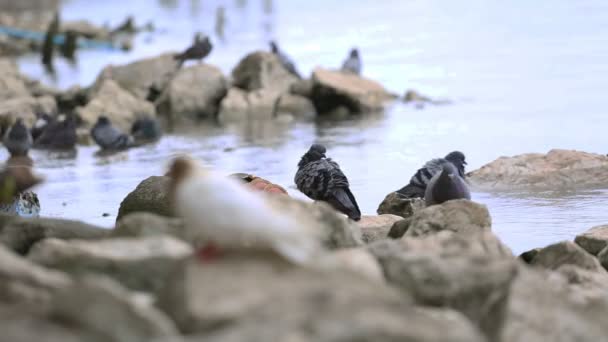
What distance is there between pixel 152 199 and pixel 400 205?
1.84 m

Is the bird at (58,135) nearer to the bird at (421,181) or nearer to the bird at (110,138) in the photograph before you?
the bird at (110,138)

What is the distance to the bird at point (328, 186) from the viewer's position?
7.50m

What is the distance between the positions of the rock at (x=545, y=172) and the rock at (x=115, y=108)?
767 cm

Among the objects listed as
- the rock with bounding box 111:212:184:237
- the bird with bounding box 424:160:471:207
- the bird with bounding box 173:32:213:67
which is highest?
the rock with bounding box 111:212:184:237

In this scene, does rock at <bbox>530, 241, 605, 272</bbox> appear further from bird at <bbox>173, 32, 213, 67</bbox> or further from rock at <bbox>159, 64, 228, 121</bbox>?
bird at <bbox>173, 32, 213, 67</bbox>

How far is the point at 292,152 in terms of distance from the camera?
12.3 meters

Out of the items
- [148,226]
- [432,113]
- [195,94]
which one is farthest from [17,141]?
[148,226]

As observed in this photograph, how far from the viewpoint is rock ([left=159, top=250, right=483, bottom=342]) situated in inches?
125

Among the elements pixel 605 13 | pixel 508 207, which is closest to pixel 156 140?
pixel 508 207

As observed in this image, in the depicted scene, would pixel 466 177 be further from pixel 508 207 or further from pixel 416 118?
pixel 416 118

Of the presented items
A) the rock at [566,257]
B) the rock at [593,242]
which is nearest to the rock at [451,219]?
the rock at [566,257]

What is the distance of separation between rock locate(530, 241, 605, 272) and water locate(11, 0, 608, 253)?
55.3 inches

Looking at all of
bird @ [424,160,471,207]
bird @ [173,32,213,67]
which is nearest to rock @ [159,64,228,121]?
bird @ [173,32,213,67]

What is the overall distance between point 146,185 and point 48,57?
18.7 m
